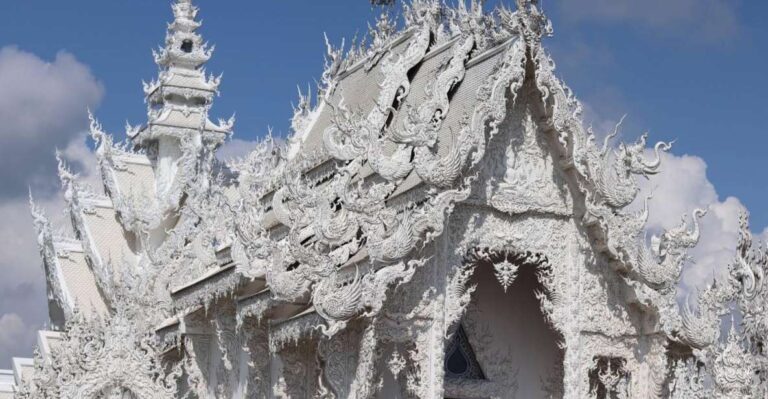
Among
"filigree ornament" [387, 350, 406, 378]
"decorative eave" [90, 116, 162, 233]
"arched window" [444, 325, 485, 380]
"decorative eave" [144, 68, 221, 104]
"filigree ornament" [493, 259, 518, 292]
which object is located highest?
"decorative eave" [144, 68, 221, 104]

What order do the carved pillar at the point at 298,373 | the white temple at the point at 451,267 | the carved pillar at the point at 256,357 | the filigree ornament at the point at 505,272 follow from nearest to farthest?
the white temple at the point at 451,267 < the filigree ornament at the point at 505,272 < the carved pillar at the point at 298,373 < the carved pillar at the point at 256,357

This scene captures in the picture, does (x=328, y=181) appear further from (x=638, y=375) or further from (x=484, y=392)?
(x=638, y=375)

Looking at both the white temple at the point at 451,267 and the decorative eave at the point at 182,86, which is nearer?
the white temple at the point at 451,267

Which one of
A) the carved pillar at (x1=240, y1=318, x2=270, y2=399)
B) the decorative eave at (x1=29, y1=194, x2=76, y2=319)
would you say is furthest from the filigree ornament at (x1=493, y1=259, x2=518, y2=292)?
the decorative eave at (x1=29, y1=194, x2=76, y2=319)

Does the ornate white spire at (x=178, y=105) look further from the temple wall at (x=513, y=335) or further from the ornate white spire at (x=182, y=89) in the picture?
the temple wall at (x=513, y=335)

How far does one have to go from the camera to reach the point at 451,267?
560 inches

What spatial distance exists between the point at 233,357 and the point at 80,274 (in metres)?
8.92

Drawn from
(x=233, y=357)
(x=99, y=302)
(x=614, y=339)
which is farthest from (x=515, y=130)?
(x=99, y=302)

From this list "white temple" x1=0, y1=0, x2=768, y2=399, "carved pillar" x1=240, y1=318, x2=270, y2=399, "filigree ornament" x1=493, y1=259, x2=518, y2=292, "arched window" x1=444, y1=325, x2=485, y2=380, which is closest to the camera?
"white temple" x1=0, y1=0, x2=768, y2=399

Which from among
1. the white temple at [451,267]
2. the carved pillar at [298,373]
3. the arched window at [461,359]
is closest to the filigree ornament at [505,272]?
the white temple at [451,267]

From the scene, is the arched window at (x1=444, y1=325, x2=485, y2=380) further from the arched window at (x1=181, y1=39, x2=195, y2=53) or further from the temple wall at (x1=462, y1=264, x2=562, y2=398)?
the arched window at (x1=181, y1=39, x2=195, y2=53)

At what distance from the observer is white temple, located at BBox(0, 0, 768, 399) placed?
45.4 ft

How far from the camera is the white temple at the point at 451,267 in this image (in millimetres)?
13836

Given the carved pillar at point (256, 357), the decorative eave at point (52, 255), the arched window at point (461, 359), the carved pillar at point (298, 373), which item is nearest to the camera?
the carved pillar at point (298, 373)
